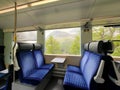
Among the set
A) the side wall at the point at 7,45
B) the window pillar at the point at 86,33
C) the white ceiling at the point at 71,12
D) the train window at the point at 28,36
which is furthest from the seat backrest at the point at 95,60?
the side wall at the point at 7,45

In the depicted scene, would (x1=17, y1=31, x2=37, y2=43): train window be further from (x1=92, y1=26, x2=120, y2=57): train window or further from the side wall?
(x1=92, y1=26, x2=120, y2=57): train window

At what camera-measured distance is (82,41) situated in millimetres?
3467

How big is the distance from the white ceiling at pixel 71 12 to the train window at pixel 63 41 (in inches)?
19.4

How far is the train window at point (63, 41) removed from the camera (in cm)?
363

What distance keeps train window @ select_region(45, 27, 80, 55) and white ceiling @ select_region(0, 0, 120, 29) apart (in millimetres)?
492

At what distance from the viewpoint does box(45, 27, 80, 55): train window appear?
143 inches

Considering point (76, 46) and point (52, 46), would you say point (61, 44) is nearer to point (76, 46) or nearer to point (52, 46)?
point (52, 46)

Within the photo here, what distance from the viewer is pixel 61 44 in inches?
151

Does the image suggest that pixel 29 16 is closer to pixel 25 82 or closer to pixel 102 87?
pixel 25 82

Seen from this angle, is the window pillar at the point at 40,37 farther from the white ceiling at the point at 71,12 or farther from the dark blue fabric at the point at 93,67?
the dark blue fabric at the point at 93,67

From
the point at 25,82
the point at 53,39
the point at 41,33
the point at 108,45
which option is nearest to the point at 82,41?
the point at 53,39

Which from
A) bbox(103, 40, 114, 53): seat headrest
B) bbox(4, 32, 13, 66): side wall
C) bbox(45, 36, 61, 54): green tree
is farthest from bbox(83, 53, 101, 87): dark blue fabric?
bbox(4, 32, 13, 66): side wall

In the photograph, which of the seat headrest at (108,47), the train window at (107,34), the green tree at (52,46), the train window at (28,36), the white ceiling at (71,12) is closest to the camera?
the seat headrest at (108,47)

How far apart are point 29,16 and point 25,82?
2.33 metres
